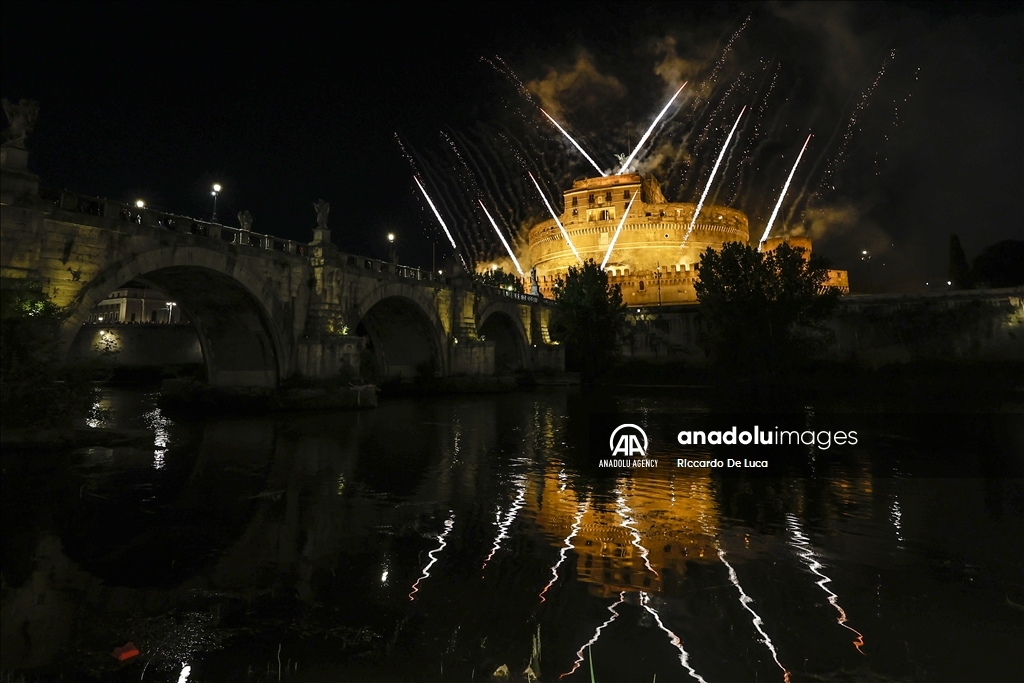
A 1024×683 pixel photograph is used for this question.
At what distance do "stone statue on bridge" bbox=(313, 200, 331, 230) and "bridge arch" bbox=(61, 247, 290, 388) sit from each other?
4.63 meters

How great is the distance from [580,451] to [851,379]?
39806 mm

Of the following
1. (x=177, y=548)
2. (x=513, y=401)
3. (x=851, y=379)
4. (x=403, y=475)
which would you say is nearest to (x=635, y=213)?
(x=851, y=379)

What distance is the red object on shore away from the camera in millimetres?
4421

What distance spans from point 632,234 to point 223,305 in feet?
194

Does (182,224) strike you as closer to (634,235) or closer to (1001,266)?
(634,235)

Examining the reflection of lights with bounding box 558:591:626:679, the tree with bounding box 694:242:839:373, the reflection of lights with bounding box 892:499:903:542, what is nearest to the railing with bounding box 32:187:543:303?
the reflection of lights with bounding box 558:591:626:679

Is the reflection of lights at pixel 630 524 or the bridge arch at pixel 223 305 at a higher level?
the bridge arch at pixel 223 305

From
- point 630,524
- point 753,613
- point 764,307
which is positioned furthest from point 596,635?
point 764,307

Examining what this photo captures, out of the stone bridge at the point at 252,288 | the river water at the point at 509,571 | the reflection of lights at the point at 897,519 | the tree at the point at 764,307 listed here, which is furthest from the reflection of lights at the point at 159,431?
the tree at the point at 764,307

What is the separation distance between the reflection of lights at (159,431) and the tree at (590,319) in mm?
33629

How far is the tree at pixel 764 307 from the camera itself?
4169 centimetres

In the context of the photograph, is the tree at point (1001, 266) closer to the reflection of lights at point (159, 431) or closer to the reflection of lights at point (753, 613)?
the reflection of lights at point (753, 613)

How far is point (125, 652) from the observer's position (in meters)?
4.46

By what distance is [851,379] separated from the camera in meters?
45.5
